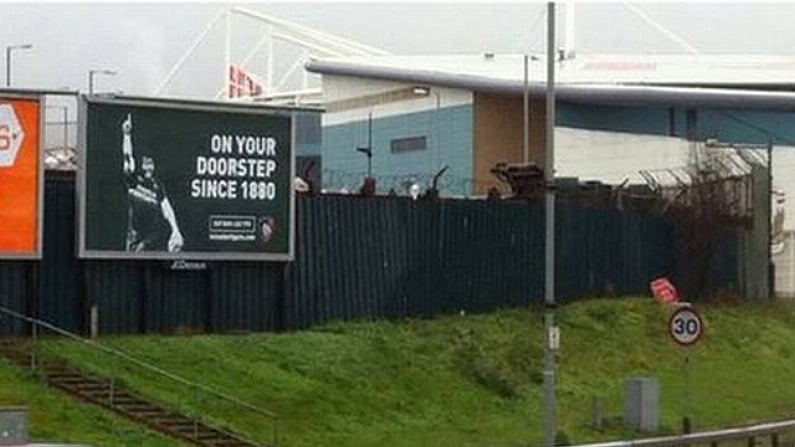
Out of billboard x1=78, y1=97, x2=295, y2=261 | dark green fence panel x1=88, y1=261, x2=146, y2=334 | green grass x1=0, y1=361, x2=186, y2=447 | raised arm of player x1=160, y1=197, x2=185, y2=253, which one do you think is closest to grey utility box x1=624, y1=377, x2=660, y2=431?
billboard x1=78, y1=97, x2=295, y2=261

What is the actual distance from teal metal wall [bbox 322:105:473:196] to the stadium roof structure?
79.7 inches

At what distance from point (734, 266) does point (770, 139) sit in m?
30.2

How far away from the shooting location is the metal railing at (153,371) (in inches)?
1260

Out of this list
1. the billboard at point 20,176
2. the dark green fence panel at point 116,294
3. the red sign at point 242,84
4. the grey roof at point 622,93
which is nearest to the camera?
the billboard at point 20,176

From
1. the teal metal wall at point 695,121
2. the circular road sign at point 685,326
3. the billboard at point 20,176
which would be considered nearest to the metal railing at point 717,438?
the circular road sign at point 685,326

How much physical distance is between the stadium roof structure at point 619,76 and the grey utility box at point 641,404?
5357cm

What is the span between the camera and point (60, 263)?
37.1 meters

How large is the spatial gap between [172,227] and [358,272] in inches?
256

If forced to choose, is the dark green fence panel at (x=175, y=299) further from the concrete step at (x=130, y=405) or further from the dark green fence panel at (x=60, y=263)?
the concrete step at (x=130, y=405)

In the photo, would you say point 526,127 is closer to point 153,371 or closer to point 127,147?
point 127,147

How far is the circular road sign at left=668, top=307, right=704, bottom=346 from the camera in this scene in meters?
32.8

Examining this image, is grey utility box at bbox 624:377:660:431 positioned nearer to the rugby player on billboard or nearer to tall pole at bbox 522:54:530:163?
the rugby player on billboard

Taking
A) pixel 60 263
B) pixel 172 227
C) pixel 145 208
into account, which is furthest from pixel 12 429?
pixel 172 227

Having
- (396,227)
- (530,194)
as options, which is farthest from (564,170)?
(396,227)
